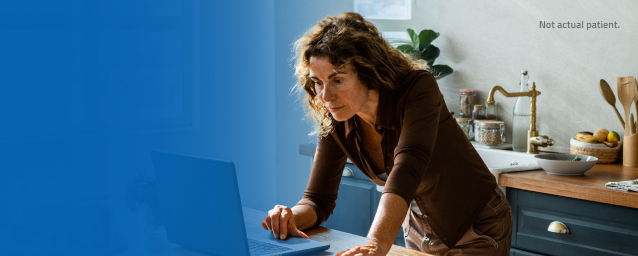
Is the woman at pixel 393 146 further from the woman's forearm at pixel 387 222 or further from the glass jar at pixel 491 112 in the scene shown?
the glass jar at pixel 491 112

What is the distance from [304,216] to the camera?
135cm

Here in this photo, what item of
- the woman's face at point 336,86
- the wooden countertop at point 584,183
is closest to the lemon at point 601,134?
the wooden countertop at point 584,183

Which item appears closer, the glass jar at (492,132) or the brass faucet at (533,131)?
the brass faucet at (533,131)

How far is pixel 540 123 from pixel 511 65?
308 millimetres

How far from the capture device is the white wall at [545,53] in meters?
2.31

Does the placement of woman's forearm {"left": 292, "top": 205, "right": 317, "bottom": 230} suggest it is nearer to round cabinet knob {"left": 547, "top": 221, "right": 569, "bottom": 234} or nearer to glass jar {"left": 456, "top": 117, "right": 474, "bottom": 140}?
round cabinet knob {"left": 547, "top": 221, "right": 569, "bottom": 234}

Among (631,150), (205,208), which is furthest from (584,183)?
(205,208)

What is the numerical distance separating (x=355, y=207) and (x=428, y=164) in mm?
1349

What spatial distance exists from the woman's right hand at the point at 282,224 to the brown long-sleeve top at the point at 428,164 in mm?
150

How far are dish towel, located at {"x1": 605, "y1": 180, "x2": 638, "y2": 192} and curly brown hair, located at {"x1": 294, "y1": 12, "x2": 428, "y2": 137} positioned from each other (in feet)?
2.78

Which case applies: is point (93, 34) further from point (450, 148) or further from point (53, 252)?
point (450, 148)

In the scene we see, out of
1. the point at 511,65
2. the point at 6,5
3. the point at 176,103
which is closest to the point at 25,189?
the point at 6,5

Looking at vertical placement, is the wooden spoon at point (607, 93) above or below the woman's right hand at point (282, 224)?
above

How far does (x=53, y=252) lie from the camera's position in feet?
7.72
